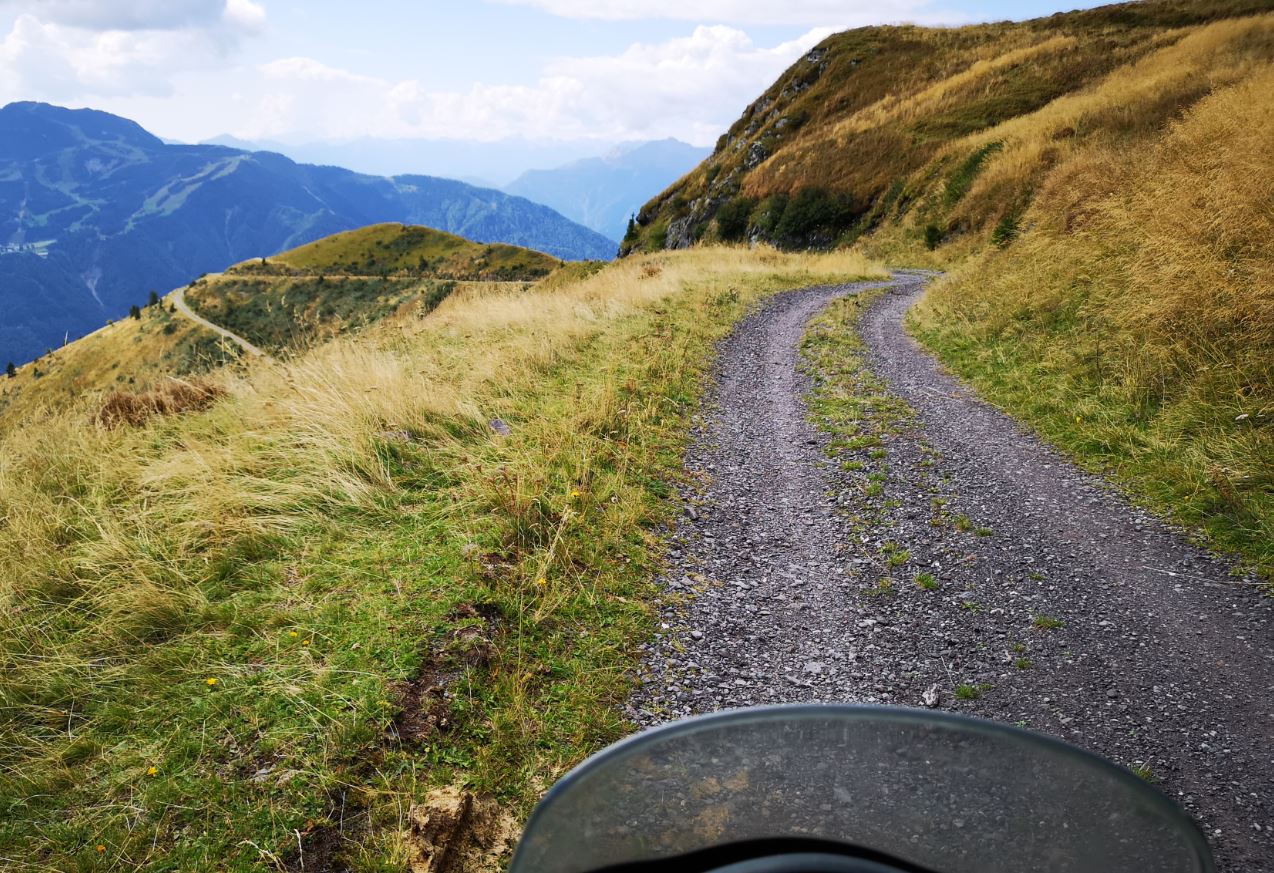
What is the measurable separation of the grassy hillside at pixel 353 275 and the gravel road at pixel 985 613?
7633 centimetres

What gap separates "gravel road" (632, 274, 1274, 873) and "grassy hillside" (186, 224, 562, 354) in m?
76.3

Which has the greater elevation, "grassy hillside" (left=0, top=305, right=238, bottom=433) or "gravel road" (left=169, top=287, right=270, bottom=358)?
"gravel road" (left=169, top=287, right=270, bottom=358)

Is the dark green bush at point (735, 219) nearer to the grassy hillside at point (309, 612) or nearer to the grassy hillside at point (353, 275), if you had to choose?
the grassy hillside at point (309, 612)

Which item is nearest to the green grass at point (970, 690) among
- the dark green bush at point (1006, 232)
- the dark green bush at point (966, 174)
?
the dark green bush at point (1006, 232)

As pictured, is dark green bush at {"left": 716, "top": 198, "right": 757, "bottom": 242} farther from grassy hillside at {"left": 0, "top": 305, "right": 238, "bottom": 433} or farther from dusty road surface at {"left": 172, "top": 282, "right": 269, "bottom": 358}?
dusty road surface at {"left": 172, "top": 282, "right": 269, "bottom": 358}

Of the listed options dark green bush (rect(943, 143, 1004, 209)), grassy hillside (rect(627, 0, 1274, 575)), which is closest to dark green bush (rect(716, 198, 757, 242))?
grassy hillside (rect(627, 0, 1274, 575))

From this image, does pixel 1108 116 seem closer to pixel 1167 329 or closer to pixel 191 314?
pixel 1167 329

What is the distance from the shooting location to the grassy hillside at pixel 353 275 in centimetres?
9830

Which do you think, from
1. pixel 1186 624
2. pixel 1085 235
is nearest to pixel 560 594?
pixel 1186 624

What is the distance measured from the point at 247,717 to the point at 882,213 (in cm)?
3525

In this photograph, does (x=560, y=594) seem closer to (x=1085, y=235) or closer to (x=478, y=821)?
(x=478, y=821)

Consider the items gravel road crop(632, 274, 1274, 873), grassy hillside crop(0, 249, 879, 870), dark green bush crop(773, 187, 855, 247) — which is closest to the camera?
grassy hillside crop(0, 249, 879, 870)

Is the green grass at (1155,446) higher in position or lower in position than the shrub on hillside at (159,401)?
lower

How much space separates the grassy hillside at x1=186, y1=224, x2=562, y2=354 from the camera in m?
98.3
